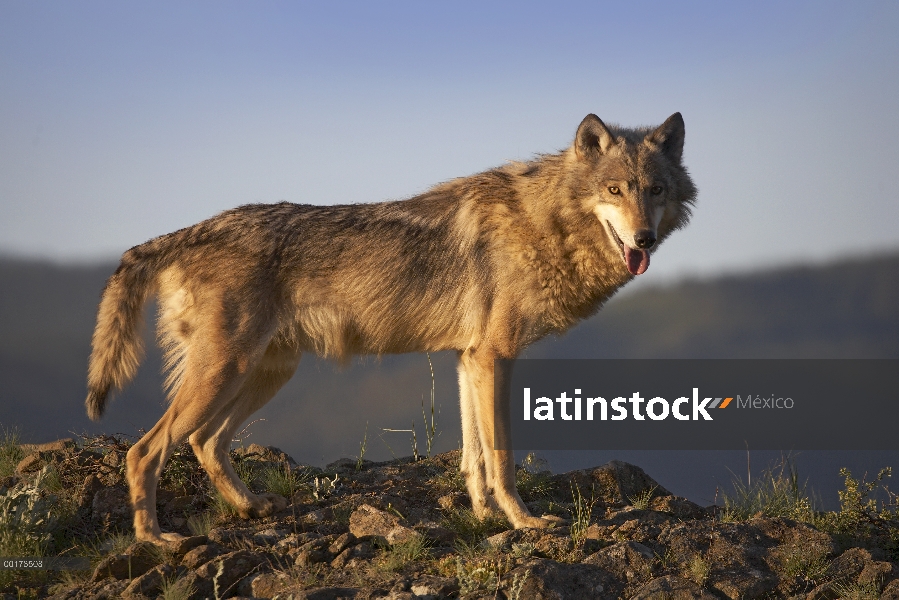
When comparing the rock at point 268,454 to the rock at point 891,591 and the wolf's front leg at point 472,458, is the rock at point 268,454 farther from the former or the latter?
the rock at point 891,591

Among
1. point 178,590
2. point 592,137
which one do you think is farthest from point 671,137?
point 178,590

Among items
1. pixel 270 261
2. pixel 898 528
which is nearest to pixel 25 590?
pixel 270 261

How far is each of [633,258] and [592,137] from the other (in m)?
1.09

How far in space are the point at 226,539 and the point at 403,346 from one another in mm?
2089

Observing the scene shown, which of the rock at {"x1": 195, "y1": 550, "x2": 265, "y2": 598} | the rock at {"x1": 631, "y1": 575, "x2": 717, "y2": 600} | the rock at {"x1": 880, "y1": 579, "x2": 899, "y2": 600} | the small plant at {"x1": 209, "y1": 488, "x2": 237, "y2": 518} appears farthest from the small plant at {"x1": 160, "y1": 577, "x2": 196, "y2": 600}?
the rock at {"x1": 880, "y1": 579, "x2": 899, "y2": 600}

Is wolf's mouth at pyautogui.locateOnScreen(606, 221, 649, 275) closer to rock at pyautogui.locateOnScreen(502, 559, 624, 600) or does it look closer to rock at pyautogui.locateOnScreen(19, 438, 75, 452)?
rock at pyautogui.locateOnScreen(502, 559, 624, 600)

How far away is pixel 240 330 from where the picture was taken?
626cm

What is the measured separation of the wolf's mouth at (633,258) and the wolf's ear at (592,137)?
26.9 inches

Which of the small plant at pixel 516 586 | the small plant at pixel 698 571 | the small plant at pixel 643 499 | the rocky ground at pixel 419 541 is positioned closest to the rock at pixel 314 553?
the rocky ground at pixel 419 541

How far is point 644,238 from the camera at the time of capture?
6164 mm

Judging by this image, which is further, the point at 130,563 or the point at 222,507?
the point at 222,507

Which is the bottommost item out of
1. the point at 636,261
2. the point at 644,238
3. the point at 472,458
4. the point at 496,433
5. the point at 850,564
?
the point at 850,564

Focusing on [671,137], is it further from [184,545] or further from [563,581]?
[184,545]

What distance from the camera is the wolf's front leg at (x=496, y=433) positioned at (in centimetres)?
621
